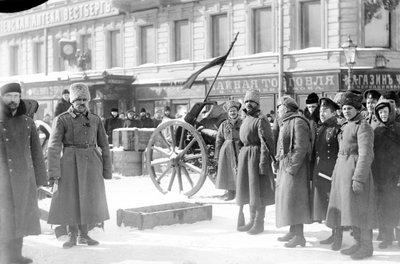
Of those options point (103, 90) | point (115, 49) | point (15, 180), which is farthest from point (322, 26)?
point (15, 180)

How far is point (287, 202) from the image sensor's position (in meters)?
6.18

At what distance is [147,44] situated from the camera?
24.7 meters

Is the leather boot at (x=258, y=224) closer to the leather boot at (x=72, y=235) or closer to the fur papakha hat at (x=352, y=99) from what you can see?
the fur papakha hat at (x=352, y=99)

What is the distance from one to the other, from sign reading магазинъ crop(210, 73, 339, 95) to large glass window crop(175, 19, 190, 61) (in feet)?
7.34

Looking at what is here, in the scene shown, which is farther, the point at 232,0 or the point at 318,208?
the point at 232,0

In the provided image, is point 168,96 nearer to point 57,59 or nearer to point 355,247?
point 57,59

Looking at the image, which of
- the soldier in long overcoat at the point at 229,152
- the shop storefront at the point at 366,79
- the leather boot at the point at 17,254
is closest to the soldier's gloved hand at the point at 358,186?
the leather boot at the point at 17,254

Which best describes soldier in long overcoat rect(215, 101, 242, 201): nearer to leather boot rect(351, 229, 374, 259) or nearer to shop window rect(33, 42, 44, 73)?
leather boot rect(351, 229, 374, 259)

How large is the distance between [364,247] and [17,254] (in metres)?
3.38

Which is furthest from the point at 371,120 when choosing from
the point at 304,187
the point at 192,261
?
the point at 192,261

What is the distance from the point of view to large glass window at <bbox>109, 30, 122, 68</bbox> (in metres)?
25.7

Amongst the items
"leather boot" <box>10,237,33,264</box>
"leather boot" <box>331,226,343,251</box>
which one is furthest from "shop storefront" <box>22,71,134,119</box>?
"leather boot" <box>331,226,343,251</box>

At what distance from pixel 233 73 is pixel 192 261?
55.4 ft

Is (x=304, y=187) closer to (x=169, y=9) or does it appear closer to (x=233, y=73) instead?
(x=233, y=73)
